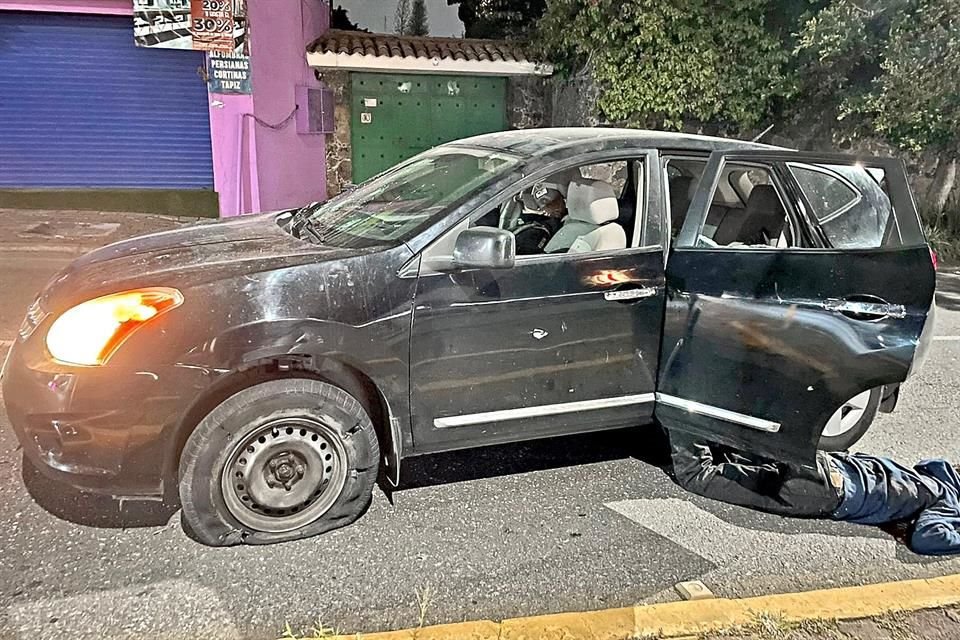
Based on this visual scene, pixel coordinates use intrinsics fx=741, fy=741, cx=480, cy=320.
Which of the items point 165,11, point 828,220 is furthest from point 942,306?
point 165,11

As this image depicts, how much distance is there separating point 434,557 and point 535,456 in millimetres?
1144

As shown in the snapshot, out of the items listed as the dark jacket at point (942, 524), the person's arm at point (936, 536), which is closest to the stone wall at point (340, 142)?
the dark jacket at point (942, 524)

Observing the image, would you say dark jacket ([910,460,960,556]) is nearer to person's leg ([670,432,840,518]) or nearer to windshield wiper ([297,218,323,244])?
person's leg ([670,432,840,518])

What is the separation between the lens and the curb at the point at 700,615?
8.52 feet

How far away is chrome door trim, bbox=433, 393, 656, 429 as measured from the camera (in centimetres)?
330

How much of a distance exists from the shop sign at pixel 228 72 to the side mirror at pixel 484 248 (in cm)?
918

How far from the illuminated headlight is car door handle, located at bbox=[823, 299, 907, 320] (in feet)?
9.33

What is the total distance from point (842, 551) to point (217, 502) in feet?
8.90

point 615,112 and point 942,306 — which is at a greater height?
point 615,112

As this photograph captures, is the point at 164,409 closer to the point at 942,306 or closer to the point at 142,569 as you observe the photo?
the point at 142,569

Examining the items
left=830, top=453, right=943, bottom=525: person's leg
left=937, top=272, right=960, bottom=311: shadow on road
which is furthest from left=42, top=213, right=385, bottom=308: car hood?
left=937, top=272, right=960, bottom=311: shadow on road

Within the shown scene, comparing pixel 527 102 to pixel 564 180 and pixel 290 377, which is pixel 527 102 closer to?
pixel 564 180

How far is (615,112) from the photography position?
1196cm

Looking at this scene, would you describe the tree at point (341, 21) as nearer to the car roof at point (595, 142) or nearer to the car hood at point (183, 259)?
the car roof at point (595, 142)
